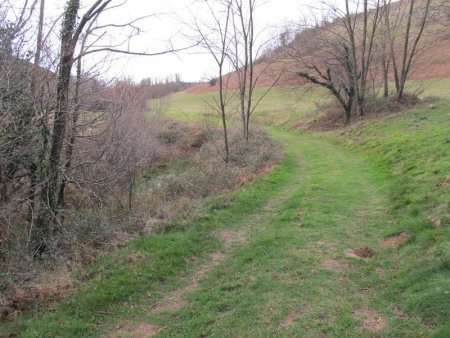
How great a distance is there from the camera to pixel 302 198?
34.5ft

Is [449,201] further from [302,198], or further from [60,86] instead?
[60,86]

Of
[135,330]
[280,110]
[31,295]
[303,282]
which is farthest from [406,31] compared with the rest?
[31,295]

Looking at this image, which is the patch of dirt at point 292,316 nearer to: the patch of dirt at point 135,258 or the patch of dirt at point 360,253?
the patch of dirt at point 360,253

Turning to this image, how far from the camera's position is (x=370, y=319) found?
4859 millimetres

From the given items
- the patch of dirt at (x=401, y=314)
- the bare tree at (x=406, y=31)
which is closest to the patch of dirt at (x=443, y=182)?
the patch of dirt at (x=401, y=314)

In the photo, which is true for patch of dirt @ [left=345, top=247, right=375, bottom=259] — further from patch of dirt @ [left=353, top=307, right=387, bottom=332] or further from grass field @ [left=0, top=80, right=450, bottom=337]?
patch of dirt @ [left=353, top=307, right=387, bottom=332]

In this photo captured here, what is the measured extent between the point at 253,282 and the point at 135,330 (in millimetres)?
1816

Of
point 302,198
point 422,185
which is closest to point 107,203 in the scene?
point 302,198

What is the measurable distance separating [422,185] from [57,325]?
25.7 ft

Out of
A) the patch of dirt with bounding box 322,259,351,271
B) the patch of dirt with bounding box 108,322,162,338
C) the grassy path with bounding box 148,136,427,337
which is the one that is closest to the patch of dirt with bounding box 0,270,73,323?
the patch of dirt with bounding box 108,322,162,338

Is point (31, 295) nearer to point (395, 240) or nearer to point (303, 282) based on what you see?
point (303, 282)

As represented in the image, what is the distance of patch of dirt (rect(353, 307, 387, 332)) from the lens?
4671mm

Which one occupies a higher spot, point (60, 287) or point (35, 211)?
point (35, 211)

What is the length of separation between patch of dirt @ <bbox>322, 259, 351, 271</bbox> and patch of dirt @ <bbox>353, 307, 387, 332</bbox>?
4.00ft
